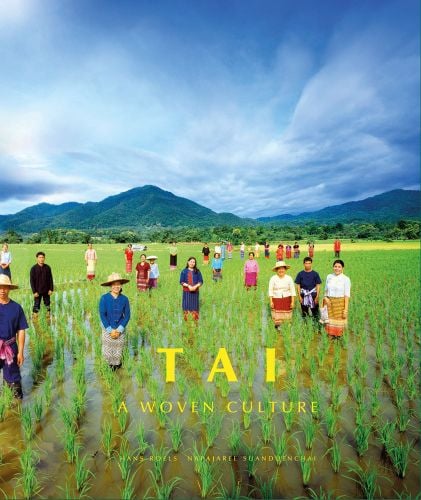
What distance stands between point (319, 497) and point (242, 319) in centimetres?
474

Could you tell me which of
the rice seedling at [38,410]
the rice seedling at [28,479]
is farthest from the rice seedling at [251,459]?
the rice seedling at [38,410]

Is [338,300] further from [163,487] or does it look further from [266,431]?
[163,487]

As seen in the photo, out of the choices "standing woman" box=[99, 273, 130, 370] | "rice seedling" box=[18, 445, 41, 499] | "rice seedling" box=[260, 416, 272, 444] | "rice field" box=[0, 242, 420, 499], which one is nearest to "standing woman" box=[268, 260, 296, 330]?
"rice field" box=[0, 242, 420, 499]

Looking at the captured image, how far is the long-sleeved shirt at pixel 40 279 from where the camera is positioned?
728 cm

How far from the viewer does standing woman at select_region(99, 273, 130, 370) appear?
179 inches

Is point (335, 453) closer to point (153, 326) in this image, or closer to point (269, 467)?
point (269, 467)

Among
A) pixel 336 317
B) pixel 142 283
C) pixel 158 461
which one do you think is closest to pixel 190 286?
pixel 336 317

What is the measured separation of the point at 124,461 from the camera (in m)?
2.61

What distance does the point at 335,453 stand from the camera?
8.89ft

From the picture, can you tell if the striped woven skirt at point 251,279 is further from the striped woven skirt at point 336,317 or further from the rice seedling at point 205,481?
the rice seedling at point 205,481

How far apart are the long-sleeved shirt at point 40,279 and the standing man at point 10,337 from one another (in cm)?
380

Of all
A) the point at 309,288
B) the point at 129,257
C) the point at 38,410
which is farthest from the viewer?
the point at 129,257

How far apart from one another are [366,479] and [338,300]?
338cm

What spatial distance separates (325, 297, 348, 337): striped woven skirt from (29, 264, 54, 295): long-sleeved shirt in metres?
5.70
